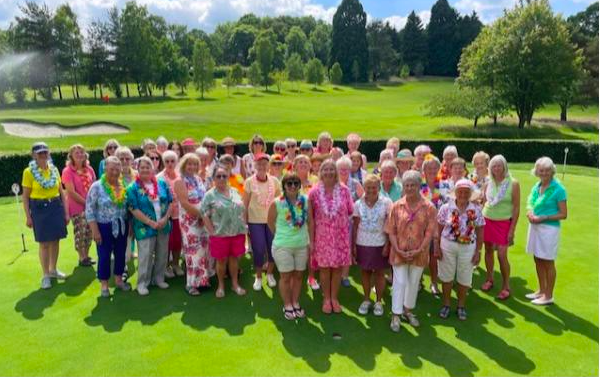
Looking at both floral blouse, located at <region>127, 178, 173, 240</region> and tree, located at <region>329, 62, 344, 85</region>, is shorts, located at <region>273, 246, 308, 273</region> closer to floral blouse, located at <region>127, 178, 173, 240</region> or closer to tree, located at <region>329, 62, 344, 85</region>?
floral blouse, located at <region>127, 178, 173, 240</region>

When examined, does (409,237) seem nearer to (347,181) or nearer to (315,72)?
(347,181)

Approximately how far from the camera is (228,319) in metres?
5.12

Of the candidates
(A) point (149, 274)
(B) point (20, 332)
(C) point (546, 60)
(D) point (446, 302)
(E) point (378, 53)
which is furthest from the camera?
(E) point (378, 53)

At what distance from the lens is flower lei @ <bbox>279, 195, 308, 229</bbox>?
16.0 ft

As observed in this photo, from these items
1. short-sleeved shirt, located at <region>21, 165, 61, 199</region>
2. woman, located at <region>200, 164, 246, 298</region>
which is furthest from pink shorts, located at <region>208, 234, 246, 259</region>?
short-sleeved shirt, located at <region>21, 165, 61, 199</region>

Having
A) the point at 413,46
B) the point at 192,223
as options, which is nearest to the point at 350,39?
the point at 413,46

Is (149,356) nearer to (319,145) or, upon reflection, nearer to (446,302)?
(446,302)

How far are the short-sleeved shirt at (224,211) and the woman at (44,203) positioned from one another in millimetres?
2292

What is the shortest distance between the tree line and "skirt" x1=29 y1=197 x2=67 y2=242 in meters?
45.2

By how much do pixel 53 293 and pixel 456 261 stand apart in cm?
514

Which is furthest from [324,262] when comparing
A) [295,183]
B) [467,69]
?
[467,69]

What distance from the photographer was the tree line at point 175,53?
45281 millimetres

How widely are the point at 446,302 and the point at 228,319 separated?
8.47 feet

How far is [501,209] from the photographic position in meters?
5.62
